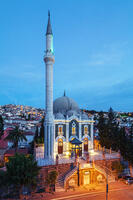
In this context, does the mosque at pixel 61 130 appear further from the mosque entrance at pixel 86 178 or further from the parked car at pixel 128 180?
the parked car at pixel 128 180

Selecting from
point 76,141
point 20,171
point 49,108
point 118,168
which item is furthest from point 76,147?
point 20,171

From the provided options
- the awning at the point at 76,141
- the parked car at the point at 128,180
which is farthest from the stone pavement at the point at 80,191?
the awning at the point at 76,141

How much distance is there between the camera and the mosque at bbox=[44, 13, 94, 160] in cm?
3020

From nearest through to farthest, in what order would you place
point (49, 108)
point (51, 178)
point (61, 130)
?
point (51, 178)
point (49, 108)
point (61, 130)

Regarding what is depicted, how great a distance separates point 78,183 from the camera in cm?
2281

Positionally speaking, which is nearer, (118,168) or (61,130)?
(118,168)

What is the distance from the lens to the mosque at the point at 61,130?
30.2 metres

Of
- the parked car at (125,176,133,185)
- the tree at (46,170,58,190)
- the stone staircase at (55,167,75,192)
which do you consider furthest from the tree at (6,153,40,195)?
the parked car at (125,176,133,185)

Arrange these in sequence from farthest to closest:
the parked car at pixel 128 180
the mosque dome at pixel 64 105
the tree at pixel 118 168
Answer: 1. the mosque dome at pixel 64 105
2. the tree at pixel 118 168
3. the parked car at pixel 128 180

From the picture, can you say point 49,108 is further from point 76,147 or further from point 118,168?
point 118,168

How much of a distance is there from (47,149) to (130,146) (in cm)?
1621

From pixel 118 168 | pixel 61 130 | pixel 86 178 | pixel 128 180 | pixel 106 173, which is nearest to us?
pixel 86 178

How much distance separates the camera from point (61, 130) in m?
32.1

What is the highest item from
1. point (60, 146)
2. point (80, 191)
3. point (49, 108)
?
point (49, 108)
